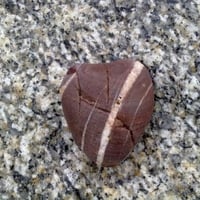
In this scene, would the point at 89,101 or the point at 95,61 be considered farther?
the point at 95,61

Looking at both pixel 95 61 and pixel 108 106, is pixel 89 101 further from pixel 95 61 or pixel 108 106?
pixel 95 61

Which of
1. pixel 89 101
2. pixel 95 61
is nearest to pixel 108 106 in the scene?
pixel 89 101

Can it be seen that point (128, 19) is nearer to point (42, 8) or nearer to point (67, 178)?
point (42, 8)

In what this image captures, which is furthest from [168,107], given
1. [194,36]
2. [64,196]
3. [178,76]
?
[64,196]

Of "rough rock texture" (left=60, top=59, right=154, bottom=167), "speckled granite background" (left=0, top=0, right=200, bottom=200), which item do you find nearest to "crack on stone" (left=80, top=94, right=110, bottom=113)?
"rough rock texture" (left=60, top=59, right=154, bottom=167)

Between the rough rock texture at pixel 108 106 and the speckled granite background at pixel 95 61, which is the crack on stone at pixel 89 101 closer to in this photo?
the rough rock texture at pixel 108 106

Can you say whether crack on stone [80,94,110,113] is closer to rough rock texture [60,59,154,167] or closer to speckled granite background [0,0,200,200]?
rough rock texture [60,59,154,167]

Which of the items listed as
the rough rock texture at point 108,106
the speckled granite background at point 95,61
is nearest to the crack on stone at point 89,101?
the rough rock texture at point 108,106

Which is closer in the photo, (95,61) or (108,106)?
(108,106)
